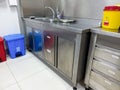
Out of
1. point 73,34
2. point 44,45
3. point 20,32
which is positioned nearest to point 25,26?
point 20,32

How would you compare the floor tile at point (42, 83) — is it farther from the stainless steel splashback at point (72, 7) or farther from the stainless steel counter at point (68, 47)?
the stainless steel splashback at point (72, 7)

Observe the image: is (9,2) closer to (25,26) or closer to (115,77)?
(25,26)

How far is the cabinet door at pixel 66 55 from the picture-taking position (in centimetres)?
132

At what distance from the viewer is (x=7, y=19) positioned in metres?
2.46

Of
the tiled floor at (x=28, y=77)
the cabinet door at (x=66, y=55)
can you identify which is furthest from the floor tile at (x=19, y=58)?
the cabinet door at (x=66, y=55)

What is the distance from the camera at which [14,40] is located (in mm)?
2215

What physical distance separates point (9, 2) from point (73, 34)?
6.61 ft

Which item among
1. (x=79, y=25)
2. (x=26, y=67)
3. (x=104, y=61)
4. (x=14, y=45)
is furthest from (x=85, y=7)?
(x=14, y=45)

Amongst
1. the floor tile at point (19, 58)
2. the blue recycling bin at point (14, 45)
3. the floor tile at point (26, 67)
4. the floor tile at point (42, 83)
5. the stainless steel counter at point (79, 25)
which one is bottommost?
the floor tile at point (42, 83)

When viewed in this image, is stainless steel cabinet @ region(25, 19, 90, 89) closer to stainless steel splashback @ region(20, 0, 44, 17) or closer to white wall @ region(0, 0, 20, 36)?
stainless steel splashback @ region(20, 0, 44, 17)

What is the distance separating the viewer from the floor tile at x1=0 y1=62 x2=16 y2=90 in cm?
153

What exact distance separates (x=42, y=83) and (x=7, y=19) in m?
1.91

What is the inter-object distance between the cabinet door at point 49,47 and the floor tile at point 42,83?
291 millimetres

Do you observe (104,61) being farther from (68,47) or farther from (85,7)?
(85,7)
